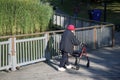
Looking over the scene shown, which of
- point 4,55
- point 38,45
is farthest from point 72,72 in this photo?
point 4,55

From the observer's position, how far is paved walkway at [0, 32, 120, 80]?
11805 mm

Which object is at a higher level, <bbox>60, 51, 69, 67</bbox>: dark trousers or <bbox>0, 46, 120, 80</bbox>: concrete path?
<bbox>60, 51, 69, 67</bbox>: dark trousers

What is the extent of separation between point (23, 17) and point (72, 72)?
51.4ft

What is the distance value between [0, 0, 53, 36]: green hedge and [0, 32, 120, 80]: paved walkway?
1334cm

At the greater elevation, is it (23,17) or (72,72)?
(23,17)

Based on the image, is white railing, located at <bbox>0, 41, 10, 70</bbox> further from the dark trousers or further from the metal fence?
the dark trousers

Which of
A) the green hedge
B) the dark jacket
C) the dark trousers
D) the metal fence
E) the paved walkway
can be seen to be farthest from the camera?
the green hedge

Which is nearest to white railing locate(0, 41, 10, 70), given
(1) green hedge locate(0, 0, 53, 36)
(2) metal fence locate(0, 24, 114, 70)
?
(2) metal fence locate(0, 24, 114, 70)

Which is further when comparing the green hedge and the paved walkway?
the green hedge

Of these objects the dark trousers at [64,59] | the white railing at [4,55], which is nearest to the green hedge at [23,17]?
the white railing at [4,55]

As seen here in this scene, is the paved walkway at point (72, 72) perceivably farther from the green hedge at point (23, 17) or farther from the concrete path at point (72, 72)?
the green hedge at point (23, 17)

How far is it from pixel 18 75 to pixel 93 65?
3.16 m

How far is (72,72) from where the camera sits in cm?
1243

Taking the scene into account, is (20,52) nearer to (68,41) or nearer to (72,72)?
(68,41)
